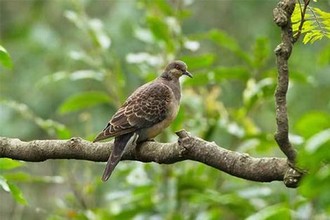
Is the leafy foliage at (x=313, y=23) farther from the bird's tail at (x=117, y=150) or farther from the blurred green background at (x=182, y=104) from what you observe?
the bird's tail at (x=117, y=150)

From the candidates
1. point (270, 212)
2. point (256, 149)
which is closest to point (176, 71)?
point (256, 149)

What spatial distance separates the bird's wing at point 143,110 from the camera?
4.04 metres

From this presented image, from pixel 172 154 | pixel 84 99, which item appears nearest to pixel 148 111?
pixel 84 99

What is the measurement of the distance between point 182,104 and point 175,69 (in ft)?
1.38

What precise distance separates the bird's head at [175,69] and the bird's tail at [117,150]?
85cm

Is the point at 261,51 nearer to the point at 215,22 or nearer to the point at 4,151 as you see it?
the point at 4,151

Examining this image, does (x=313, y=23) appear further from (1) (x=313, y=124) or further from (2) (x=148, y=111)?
(2) (x=148, y=111)

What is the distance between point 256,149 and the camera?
4.68 meters

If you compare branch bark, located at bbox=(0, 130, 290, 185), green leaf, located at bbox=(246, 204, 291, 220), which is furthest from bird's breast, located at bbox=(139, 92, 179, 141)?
green leaf, located at bbox=(246, 204, 291, 220)

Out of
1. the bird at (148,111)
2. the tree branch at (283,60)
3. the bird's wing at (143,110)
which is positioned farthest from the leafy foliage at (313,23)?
the bird's wing at (143,110)

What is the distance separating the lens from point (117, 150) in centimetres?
352

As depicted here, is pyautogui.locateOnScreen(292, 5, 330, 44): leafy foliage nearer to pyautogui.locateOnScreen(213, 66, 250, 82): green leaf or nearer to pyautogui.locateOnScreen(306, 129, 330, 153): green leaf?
pyautogui.locateOnScreen(306, 129, 330, 153): green leaf

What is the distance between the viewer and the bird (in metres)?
3.90

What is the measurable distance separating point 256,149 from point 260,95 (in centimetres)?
32
